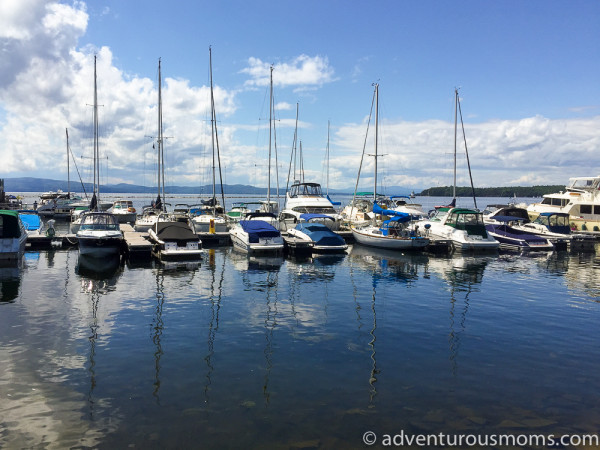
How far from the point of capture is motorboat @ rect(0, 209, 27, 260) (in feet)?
79.3

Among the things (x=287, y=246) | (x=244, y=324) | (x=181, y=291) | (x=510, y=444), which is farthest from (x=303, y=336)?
(x=287, y=246)

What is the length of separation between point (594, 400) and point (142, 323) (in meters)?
12.5

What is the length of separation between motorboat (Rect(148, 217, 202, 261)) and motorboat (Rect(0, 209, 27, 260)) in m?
7.61

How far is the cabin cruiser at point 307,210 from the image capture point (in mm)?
42094

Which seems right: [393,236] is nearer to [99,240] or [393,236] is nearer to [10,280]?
[99,240]

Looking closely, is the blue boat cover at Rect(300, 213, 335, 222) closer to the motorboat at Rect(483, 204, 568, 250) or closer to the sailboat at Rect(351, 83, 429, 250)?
the sailboat at Rect(351, 83, 429, 250)

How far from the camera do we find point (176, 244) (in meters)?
27.9

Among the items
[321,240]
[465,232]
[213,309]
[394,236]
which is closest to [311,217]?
[321,240]

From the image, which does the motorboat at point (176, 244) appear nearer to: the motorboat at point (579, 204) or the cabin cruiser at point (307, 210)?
the cabin cruiser at point (307, 210)

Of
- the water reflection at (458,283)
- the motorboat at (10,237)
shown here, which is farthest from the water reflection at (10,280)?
the water reflection at (458,283)

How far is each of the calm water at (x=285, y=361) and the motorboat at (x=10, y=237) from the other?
117 inches

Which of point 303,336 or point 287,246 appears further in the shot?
point 287,246

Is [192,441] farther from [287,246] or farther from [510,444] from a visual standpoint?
[287,246]

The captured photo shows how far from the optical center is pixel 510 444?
25.2 ft
